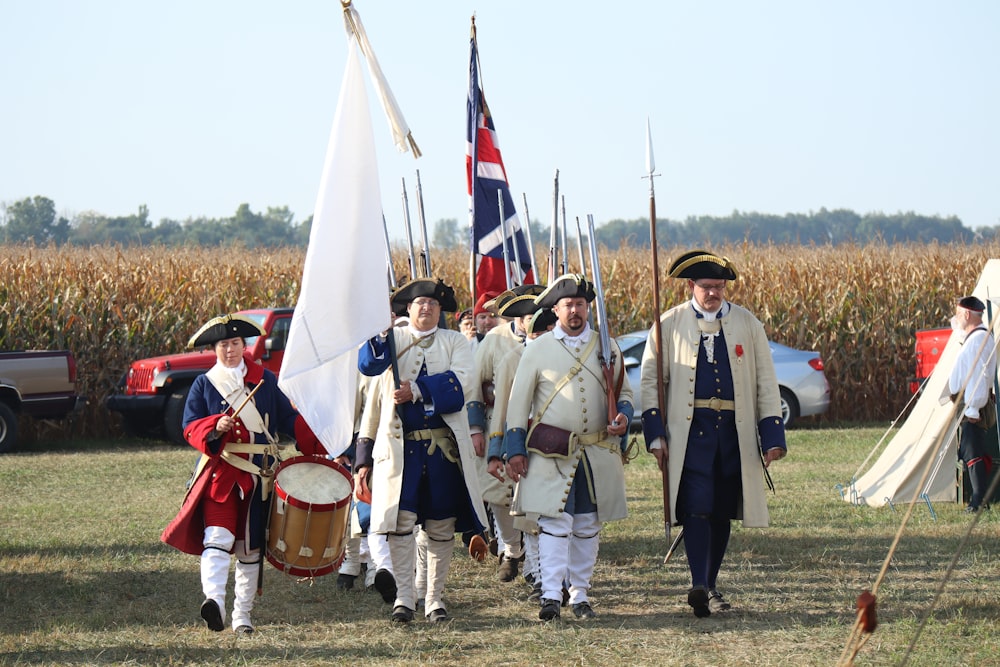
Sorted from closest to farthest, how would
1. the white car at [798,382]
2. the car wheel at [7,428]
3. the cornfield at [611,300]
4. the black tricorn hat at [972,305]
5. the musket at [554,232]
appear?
the musket at [554,232] < the black tricorn hat at [972,305] < the car wheel at [7,428] < the white car at [798,382] < the cornfield at [611,300]

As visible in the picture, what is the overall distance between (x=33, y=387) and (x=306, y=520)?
12.0m

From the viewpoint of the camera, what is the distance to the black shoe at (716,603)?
7.14 meters

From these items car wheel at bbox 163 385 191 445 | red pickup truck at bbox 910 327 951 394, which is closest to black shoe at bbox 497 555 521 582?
red pickup truck at bbox 910 327 951 394

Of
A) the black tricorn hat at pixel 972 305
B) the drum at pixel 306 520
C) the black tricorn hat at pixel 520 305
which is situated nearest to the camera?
the drum at pixel 306 520

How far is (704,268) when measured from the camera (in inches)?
283

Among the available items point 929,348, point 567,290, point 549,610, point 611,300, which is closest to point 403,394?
point 567,290

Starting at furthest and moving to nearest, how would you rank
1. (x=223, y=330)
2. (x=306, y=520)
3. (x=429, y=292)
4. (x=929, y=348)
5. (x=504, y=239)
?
(x=929, y=348)
(x=504, y=239)
(x=429, y=292)
(x=223, y=330)
(x=306, y=520)

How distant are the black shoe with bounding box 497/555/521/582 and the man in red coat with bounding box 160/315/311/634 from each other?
2.07m

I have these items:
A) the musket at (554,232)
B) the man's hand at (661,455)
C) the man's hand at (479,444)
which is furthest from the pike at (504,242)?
the man's hand at (661,455)

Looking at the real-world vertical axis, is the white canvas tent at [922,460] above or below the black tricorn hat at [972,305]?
below

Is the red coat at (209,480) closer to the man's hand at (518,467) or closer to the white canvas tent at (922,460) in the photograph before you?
the man's hand at (518,467)

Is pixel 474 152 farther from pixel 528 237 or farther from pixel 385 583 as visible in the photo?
pixel 385 583

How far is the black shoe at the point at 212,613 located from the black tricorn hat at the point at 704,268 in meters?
3.04

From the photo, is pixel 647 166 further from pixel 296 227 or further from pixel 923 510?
pixel 296 227
